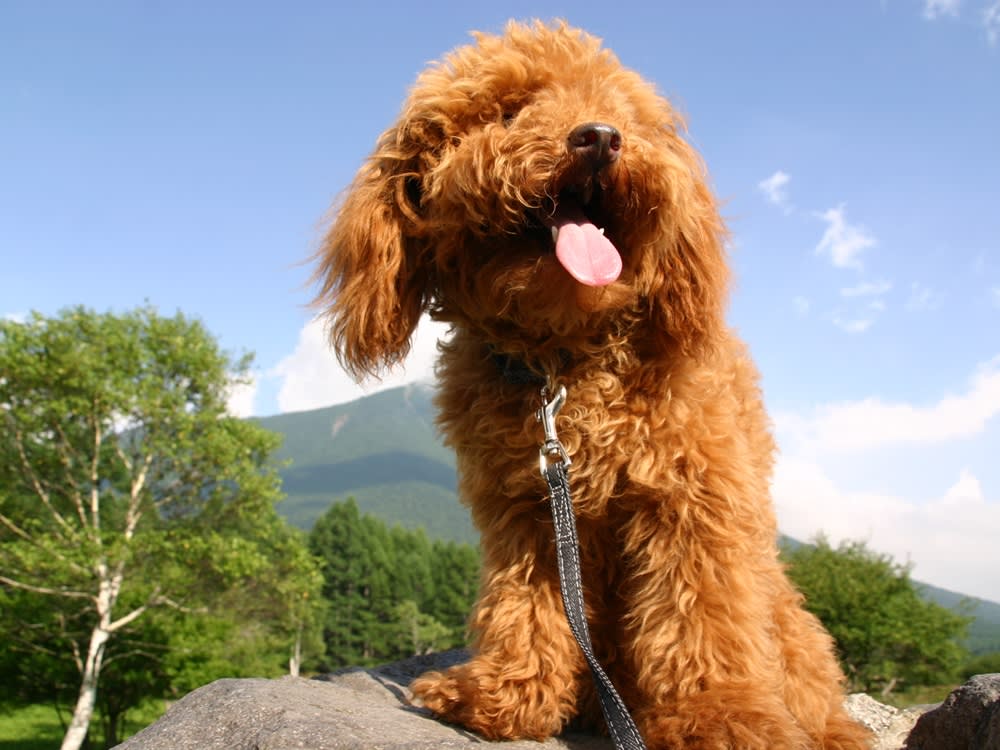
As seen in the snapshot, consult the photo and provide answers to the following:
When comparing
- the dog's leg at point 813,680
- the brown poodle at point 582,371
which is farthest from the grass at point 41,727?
the dog's leg at point 813,680

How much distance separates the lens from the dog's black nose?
2734 millimetres

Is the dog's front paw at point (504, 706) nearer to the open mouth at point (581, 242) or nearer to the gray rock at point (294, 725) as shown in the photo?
the gray rock at point (294, 725)

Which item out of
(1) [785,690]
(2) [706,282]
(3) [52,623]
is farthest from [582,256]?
(3) [52,623]

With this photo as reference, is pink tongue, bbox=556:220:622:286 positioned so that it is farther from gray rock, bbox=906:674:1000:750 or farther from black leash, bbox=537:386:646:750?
gray rock, bbox=906:674:1000:750

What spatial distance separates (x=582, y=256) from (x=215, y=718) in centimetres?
223

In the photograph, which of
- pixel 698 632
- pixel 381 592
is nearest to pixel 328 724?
pixel 698 632

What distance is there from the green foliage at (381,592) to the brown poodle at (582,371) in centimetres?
5946

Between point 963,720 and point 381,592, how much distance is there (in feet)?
223

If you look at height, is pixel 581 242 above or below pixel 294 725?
above

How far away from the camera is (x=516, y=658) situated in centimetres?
317

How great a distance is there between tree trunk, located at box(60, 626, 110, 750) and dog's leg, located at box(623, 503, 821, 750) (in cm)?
2446

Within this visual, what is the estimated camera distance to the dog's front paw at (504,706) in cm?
305

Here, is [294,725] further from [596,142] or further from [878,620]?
[878,620]

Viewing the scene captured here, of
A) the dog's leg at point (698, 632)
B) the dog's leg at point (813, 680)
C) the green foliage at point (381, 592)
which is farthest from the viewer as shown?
the green foliage at point (381, 592)
